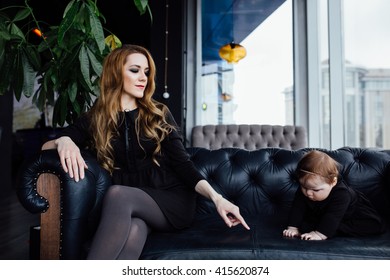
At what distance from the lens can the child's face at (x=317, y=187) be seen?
1299mm

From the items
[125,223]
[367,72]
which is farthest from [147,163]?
[367,72]

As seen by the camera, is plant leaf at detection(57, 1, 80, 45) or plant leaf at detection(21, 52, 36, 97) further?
plant leaf at detection(21, 52, 36, 97)

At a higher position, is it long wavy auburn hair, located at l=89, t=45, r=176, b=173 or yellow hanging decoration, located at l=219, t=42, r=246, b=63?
yellow hanging decoration, located at l=219, t=42, r=246, b=63

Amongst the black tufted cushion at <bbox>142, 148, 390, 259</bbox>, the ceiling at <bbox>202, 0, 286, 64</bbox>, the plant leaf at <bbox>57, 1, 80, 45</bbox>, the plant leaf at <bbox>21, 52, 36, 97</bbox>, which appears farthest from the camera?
the ceiling at <bbox>202, 0, 286, 64</bbox>

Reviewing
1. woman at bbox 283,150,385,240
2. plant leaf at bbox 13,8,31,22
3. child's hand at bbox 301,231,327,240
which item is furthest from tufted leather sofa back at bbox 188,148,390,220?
plant leaf at bbox 13,8,31,22

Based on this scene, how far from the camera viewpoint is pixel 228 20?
5.18 metres

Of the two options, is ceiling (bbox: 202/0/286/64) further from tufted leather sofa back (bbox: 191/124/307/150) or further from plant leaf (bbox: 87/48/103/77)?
plant leaf (bbox: 87/48/103/77)

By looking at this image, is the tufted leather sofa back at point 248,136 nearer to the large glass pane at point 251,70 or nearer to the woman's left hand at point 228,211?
the large glass pane at point 251,70

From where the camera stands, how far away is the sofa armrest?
3.98 feet

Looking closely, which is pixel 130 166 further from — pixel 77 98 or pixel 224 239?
pixel 77 98

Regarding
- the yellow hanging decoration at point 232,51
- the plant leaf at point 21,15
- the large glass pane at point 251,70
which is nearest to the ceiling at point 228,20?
the large glass pane at point 251,70

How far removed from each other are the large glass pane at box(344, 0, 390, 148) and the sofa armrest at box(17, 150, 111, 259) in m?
3.68

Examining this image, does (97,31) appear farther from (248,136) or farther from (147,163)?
(248,136)
